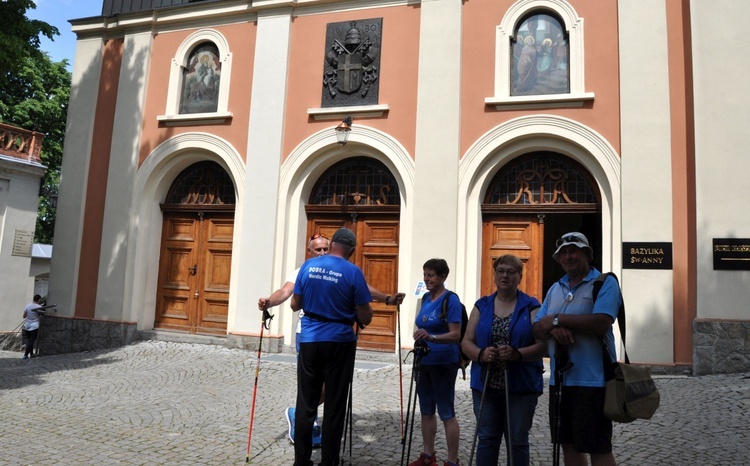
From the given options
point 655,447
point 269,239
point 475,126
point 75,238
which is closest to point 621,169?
point 475,126

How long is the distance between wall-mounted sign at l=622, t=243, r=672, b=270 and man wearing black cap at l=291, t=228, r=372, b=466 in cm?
650

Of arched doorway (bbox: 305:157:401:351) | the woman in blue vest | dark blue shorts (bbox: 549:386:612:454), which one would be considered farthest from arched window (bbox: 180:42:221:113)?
dark blue shorts (bbox: 549:386:612:454)

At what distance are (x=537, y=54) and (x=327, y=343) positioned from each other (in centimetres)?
835

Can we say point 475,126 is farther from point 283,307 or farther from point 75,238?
→ point 75,238

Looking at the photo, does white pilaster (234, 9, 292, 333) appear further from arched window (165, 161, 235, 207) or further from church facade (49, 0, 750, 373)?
arched window (165, 161, 235, 207)

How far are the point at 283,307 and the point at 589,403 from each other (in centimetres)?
869

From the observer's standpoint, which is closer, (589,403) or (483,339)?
(589,403)

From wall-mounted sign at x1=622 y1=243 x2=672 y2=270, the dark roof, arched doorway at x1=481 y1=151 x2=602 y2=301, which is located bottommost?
wall-mounted sign at x1=622 y1=243 x2=672 y2=270

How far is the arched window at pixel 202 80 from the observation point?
513 inches

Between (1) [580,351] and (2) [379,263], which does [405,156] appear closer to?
(2) [379,263]

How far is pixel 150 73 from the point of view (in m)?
13.6

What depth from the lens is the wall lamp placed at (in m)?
11.4

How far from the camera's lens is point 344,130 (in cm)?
1145

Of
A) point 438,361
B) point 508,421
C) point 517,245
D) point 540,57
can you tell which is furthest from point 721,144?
point 508,421
